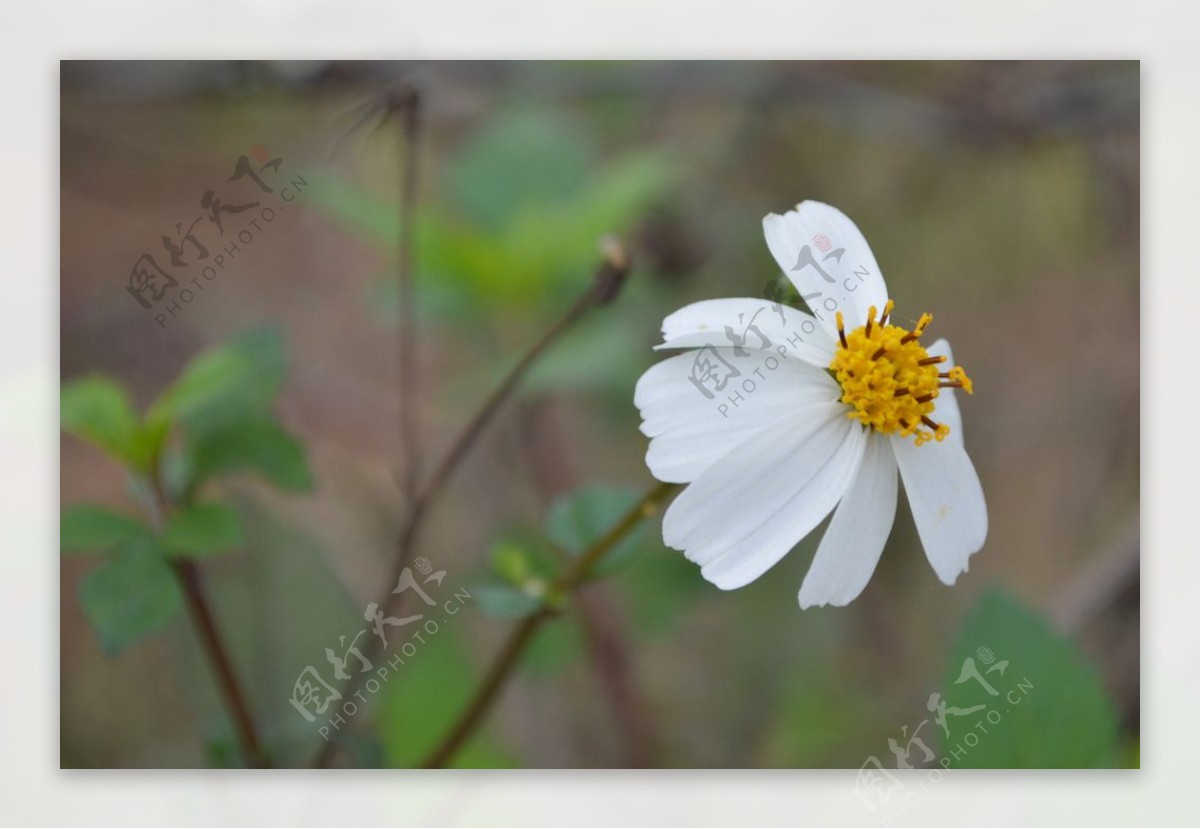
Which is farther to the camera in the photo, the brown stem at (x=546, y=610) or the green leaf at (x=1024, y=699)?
the green leaf at (x=1024, y=699)

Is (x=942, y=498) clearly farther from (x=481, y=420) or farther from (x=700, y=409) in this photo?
(x=481, y=420)

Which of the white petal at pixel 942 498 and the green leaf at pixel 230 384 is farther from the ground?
the green leaf at pixel 230 384

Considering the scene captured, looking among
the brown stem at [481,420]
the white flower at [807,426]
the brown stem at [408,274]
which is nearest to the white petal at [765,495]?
the white flower at [807,426]

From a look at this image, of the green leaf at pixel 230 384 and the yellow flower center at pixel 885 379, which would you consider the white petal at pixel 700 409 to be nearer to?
the yellow flower center at pixel 885 379

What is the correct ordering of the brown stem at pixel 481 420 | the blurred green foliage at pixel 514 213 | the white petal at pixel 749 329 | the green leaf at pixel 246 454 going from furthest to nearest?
the blurred green foliage at pixel 514 213, the green leaf at pixel 246 454, the brown stem at pixel 481 420, the white petal at pixel 749 329

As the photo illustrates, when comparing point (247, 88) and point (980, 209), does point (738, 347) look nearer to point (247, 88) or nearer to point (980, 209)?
point (247, 88)

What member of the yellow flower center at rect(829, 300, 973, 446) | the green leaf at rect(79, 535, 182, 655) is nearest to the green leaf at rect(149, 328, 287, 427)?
the green leaf at rect(79, 535, 182, 655)

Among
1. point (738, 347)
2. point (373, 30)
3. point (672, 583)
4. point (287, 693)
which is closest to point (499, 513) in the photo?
point (672, 583)
